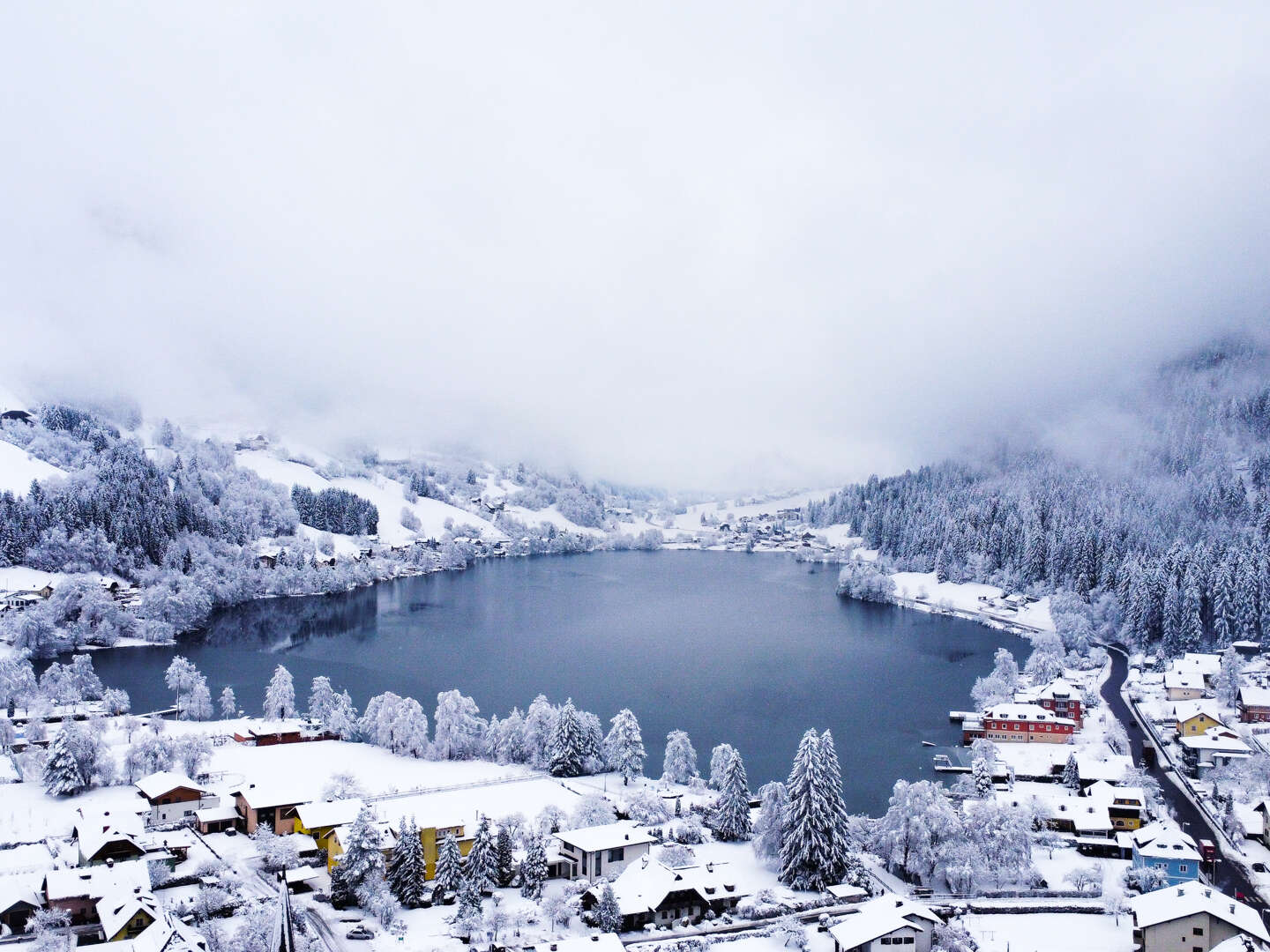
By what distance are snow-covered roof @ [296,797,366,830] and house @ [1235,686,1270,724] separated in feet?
103

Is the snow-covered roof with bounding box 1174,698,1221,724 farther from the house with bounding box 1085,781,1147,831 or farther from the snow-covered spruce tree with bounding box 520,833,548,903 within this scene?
the snow-covered spruce tree with bounding box 520,833,548,903

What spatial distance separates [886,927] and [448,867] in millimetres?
9459

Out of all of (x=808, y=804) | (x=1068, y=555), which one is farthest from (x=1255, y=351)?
(x=808, y=804)

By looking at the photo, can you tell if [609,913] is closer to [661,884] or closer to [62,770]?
[661,884]

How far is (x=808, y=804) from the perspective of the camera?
2250 cm

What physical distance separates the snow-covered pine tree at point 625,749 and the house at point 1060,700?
16.4 m

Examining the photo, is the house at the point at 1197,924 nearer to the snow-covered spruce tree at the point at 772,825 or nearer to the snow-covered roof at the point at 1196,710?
the snow-covered spruce tree at the point at 772,825

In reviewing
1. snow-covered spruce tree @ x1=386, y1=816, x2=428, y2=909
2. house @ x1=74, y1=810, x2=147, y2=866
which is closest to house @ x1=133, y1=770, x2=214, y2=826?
house @ x1=74, y1=810, x2=147, y2=866

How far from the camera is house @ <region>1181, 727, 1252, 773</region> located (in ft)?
102

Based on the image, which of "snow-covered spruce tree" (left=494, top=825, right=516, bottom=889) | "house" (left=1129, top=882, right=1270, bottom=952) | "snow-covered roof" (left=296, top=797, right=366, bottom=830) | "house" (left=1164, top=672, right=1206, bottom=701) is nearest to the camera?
"house" (left=1129, top=882, right=1270, bottom=952)

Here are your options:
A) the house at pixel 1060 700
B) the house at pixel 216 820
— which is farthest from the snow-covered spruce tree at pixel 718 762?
the house at pixel 1060 700

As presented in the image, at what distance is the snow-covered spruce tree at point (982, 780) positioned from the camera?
27.8m

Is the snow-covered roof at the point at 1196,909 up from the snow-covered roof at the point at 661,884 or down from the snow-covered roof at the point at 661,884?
up

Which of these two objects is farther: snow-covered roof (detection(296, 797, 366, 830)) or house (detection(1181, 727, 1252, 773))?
house (detection(1181, 727, 1252, 773))
